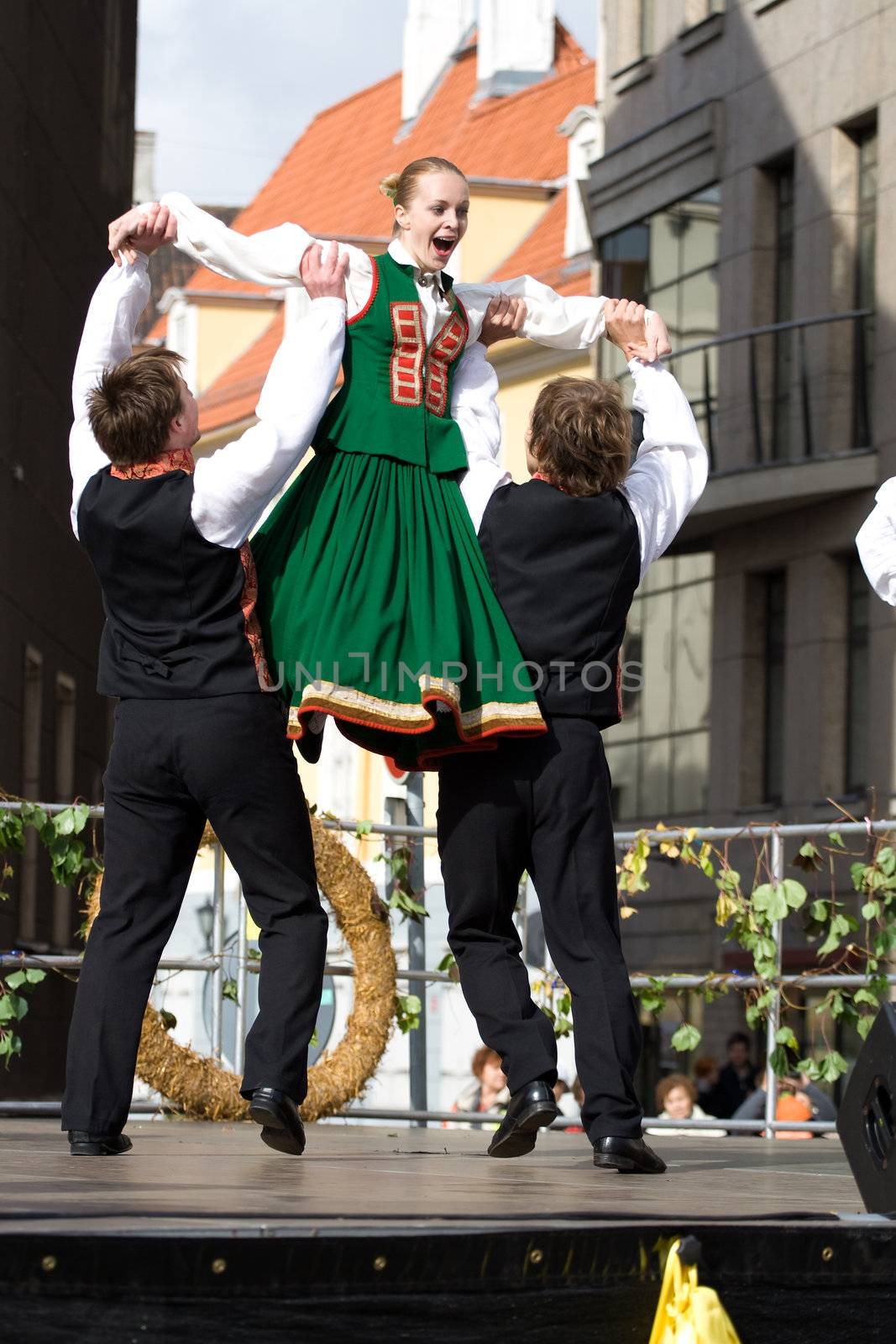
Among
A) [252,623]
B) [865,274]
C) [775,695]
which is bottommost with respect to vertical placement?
[252,623]

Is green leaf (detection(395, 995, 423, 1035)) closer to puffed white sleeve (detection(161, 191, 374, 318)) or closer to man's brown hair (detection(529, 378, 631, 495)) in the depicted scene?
man's brown hair (detection(529, 378, 631, 495))

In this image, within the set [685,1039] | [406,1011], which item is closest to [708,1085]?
[685,1039]

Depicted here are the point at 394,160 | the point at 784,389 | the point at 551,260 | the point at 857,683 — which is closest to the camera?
the point at 857,683

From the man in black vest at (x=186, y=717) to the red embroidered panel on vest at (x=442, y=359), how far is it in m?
0.29

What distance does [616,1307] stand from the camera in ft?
10.3

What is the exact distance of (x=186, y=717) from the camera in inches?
189

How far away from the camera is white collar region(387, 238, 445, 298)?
16.9 ft

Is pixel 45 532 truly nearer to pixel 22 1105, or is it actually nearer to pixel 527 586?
pixel 22 1105

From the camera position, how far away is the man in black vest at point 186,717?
474 centimetres

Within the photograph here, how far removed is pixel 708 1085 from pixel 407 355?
11369 mm

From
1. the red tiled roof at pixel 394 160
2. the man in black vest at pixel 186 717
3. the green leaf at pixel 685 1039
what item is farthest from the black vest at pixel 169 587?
the red tiled roof at pixel 394 160

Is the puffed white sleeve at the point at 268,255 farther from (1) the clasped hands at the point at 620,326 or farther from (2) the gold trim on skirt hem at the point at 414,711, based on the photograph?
(2) the gold trim on skirt hem at the point at 414,711

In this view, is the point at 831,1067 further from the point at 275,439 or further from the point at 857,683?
the point at 857,683

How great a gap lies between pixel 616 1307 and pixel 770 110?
64.3 feet
